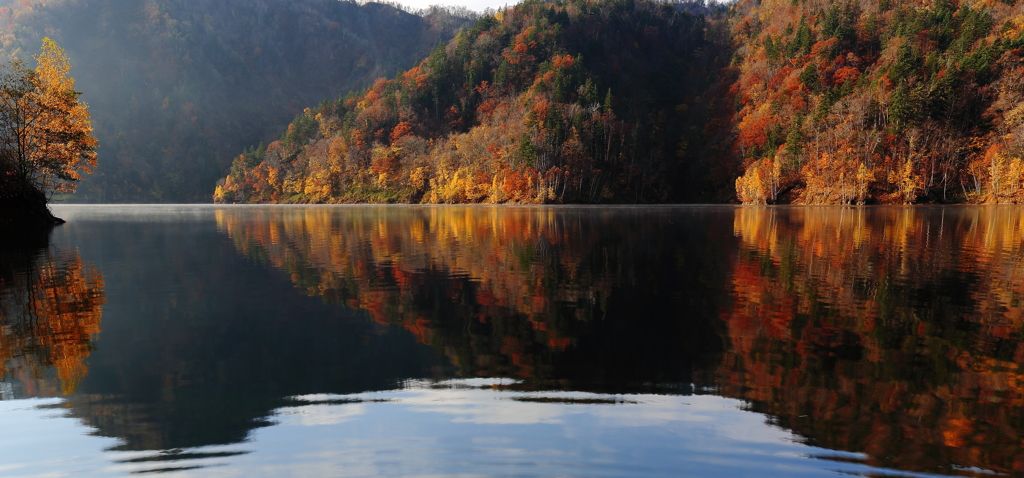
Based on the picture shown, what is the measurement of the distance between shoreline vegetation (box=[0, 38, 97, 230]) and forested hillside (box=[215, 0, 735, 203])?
250ft

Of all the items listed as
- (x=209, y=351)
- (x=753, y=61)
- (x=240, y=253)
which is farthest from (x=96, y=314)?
(x=753, y=61)

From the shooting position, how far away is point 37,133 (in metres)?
→ 39.4

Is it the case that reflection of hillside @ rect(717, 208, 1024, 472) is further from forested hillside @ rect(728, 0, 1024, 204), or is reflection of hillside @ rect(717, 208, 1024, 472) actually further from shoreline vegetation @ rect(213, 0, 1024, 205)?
shoreline vegetation @ rect(213, 0, 1024, 205)

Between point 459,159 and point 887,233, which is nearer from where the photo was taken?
point 887,233

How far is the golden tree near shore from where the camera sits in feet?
123

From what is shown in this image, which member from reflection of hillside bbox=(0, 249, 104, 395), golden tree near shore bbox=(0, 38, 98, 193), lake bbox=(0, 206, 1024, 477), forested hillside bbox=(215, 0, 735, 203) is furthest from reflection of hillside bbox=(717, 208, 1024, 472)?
forested hillside bbox=(215, 0, 735, 203)

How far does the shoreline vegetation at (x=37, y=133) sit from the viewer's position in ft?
122

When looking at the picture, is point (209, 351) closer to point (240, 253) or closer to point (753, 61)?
point (240, 253)

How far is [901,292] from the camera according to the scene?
13305 mm

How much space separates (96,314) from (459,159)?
11342cm

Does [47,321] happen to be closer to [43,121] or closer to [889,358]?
[889,358]

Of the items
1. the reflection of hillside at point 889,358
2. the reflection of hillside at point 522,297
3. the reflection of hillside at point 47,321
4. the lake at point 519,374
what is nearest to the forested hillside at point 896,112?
the reflection of hillside at point 522,297

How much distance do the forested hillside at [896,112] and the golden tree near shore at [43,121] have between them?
10634cm

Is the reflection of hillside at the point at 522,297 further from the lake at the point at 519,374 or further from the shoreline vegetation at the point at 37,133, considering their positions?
the shoreline vegetation at the point at 37,133
